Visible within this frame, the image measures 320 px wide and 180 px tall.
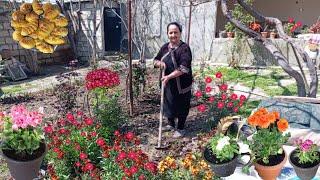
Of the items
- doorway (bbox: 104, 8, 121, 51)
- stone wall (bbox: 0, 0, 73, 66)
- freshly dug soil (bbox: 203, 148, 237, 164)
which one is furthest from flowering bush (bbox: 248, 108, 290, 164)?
doorway (bbox: 104, 8, 121, 51)

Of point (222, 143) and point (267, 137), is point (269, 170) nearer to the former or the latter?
point (267, 137)

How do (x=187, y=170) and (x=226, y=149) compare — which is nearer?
(x=226, y=149)

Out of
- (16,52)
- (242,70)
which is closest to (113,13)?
(16,52)

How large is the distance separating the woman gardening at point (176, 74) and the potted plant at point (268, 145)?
2.18 meters

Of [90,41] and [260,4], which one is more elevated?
→ [260,4]

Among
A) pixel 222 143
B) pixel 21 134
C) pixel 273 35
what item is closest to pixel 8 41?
pixel 273 35

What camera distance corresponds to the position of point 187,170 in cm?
266

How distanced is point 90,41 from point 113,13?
49.8 inches

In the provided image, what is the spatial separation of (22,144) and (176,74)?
2.52 m

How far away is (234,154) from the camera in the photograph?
206 cm

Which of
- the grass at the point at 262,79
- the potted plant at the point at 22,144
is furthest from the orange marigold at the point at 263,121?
the grass at the point at 262,79

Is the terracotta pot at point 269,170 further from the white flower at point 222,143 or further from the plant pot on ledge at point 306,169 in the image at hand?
the white flower at point 222,143

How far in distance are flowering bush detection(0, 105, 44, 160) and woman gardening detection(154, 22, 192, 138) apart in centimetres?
230

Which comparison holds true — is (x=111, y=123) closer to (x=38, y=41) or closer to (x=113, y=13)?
(x=38, y=41)
